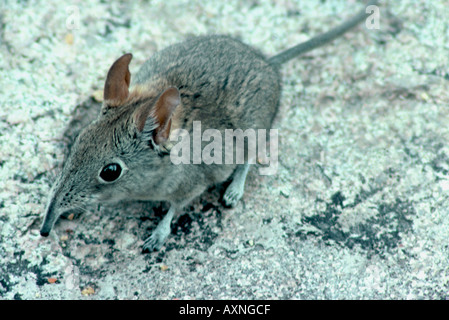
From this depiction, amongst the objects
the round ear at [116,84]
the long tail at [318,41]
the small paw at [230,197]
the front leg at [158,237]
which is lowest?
the front leg at [158,237]

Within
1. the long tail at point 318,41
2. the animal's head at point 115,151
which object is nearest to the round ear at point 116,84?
the animal's head at point 115,151

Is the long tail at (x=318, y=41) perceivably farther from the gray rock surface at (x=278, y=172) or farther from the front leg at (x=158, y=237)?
the front leg at (x=158, y=237)

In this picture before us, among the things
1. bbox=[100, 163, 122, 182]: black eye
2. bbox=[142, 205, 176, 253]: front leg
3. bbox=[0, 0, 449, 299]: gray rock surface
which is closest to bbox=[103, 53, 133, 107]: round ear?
bbox=[100, 163, 122, 182]: black eye

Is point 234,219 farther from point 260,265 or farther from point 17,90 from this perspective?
point 17,90

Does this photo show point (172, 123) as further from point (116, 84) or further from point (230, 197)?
point (230, 197)

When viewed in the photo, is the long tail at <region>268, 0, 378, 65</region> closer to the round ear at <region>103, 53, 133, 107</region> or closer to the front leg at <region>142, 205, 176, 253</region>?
the round ear at <region>103, 53, 133, 107</region>

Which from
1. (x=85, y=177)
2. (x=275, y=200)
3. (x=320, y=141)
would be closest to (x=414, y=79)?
(x=320, y=141)
